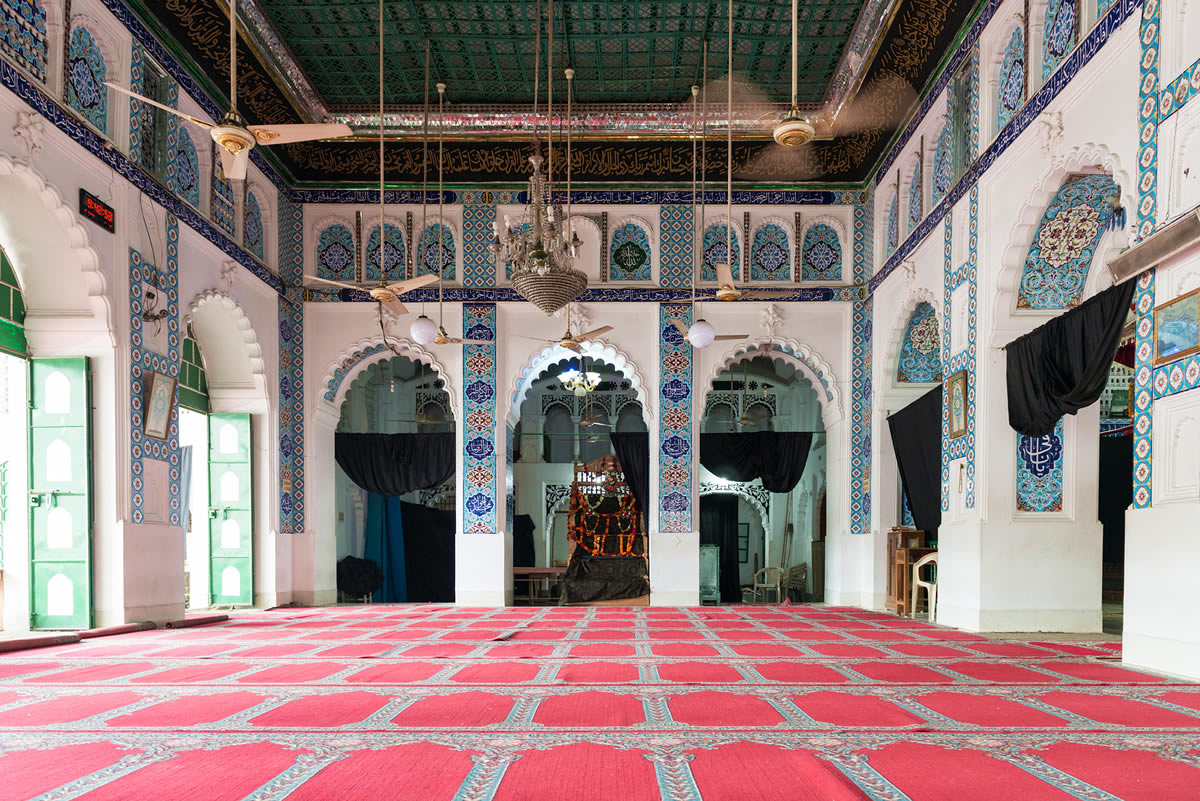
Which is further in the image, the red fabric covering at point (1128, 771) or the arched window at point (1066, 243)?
the arched window at point (1066, 243)

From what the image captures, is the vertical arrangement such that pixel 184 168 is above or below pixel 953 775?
above

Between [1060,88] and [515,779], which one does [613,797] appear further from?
[1060,88]

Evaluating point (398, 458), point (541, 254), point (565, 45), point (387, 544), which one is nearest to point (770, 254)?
point (565, 45)

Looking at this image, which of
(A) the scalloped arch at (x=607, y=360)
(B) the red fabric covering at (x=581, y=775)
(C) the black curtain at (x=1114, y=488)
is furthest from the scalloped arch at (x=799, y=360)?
(B) the red fabric covering at (x=581, y=775)

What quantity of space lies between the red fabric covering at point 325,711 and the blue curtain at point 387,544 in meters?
8.01

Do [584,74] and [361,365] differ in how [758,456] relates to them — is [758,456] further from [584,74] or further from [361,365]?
[584,74]

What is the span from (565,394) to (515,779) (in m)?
10.4

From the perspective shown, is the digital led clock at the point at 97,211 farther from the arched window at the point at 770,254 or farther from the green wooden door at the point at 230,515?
the arched window at the point at 770,254

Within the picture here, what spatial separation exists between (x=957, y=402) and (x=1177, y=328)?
241 cm

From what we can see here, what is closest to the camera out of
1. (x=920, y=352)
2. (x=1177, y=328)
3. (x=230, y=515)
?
(x=1177, y=328)

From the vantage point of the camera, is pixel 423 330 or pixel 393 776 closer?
pixel 393 776

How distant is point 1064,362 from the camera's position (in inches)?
194

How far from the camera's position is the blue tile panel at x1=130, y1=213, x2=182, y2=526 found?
5785mm

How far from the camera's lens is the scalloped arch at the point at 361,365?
866cm
